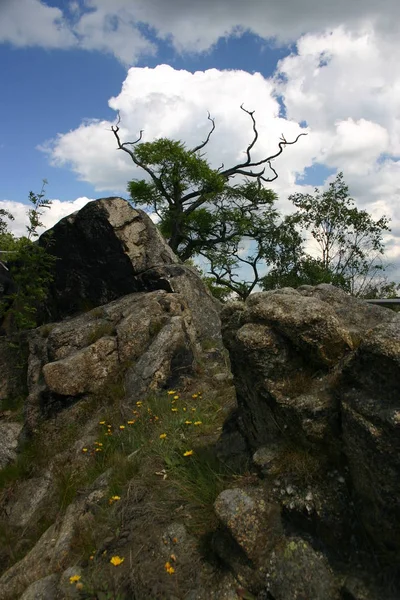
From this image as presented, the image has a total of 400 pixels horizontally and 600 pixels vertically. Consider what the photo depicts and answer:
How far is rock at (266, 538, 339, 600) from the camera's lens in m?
2.90

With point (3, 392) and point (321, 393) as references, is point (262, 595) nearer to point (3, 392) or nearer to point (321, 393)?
point (321, 393)

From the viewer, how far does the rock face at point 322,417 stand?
2.91m

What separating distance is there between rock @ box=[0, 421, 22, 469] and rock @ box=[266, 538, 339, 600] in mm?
5165

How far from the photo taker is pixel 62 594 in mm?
3549

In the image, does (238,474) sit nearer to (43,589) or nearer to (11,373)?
(43,589)

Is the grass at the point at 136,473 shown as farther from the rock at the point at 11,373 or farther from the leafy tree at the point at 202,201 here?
the leafy tree at the point at 202,201

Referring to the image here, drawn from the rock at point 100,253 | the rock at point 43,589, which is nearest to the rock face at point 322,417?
the rock at point 43,589

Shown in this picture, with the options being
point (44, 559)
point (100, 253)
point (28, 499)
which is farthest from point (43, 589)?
point (100, 253)

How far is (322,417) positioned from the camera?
3.34 m

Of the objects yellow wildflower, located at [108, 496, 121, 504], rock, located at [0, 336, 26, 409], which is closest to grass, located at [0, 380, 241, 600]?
yellow wildflower, located at [108, 496, 121, 504]

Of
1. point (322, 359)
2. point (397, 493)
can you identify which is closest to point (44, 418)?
point (322, 359)

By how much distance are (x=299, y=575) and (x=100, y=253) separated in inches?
317

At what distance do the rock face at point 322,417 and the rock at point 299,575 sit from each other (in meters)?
0.01

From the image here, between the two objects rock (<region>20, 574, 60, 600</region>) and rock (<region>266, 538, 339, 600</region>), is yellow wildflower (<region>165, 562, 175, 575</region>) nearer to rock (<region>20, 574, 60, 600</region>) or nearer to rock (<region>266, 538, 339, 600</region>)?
rock (<region>266, 538, 339, 600</region>)
